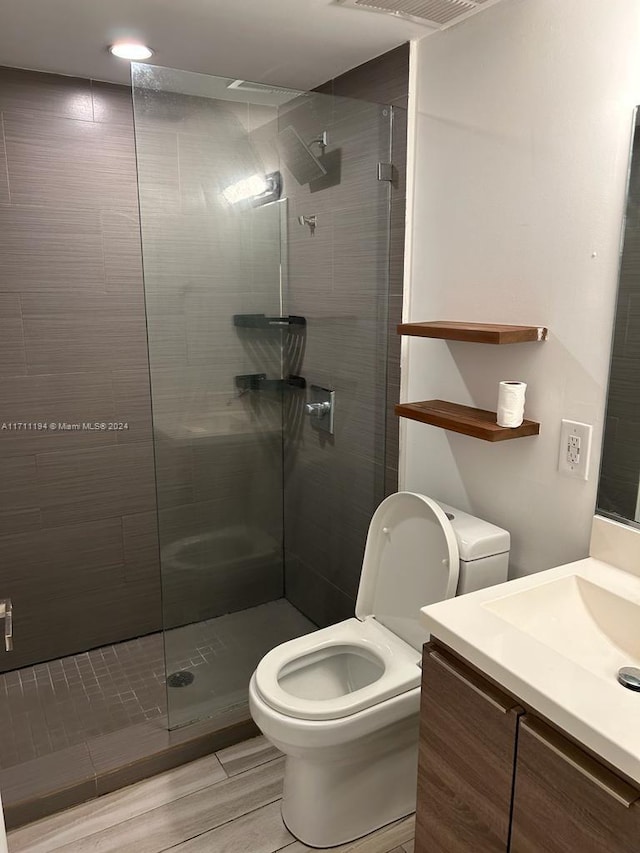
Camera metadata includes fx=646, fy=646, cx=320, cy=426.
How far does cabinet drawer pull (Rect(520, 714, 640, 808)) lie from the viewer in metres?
1.00

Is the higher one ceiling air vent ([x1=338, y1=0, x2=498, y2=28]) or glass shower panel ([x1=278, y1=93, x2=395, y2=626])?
ceiling air vent ([x1=338, y1=0, x2=498, y2=28])

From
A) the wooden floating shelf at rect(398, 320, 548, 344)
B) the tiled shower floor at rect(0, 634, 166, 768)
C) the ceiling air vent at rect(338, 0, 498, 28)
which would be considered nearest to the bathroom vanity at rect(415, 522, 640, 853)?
the wooden floating shelf at rect(398, 320, 548, 344)

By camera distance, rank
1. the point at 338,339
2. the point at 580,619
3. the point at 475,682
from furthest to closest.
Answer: the point at 338,339
the point at 580,619
the point at 475,682

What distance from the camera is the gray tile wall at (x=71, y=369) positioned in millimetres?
2410

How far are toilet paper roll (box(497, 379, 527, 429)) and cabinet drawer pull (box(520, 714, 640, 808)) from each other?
0.77 metres

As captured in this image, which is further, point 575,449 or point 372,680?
point 372,680

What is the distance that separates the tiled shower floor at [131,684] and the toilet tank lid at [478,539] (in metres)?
1.07

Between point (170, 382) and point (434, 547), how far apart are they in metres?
1.00

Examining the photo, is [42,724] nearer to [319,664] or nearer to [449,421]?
[319,664]

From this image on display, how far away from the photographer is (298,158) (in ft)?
7.47

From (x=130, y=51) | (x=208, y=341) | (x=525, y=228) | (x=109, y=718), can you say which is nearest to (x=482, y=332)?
(x=525, y=228)

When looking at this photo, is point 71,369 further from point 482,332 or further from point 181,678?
point 482,332

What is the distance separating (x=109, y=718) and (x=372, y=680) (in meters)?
1.00

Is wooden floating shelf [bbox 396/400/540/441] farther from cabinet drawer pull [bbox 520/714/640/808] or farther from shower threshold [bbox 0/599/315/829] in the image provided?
shower threshold [bbox 0/599/315/829]
